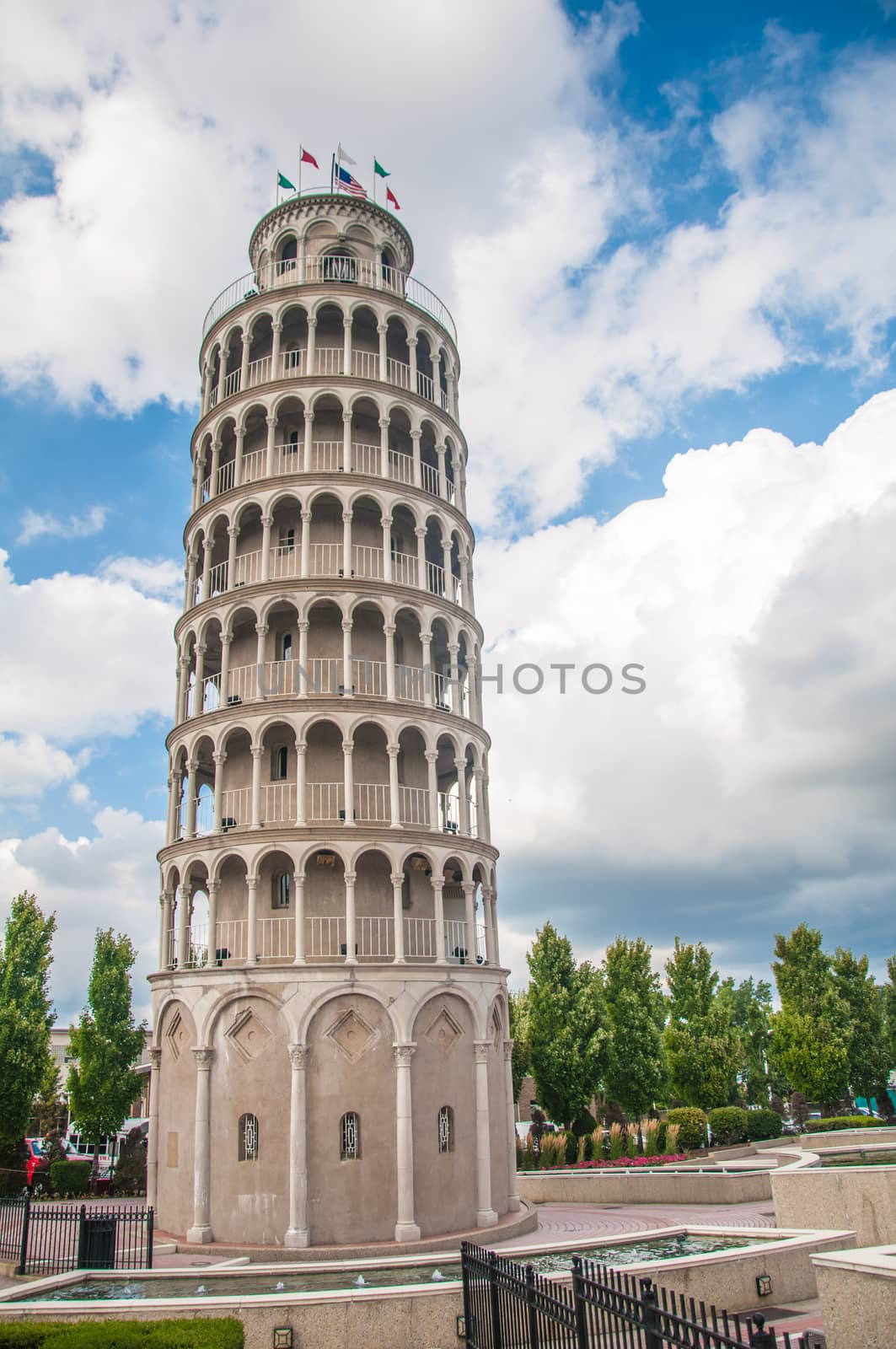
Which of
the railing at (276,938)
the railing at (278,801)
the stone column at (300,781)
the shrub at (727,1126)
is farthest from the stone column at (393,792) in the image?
the shrub at (727,1126)

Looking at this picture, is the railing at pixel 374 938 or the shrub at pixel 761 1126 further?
the shrub at pixel 761 1126

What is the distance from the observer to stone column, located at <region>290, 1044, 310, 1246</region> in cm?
2741

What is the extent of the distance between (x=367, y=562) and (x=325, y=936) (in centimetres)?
1318

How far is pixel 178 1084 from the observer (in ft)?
103

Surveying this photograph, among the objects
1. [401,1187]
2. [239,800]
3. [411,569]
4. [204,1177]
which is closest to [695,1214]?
[401,1187]

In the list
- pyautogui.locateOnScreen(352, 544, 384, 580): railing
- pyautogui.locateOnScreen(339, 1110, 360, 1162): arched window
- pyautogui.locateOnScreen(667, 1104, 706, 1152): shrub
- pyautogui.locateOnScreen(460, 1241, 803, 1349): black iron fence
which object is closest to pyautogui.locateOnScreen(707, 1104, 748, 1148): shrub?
pyautogui.locateOnScreen(667, 1104, 706, 1152): shrub

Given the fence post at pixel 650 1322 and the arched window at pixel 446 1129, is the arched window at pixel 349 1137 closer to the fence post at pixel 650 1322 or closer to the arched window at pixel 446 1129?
the arched window at pixel 446 1129

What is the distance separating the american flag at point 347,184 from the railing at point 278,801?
83.4 ft

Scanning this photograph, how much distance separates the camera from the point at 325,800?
109 feet

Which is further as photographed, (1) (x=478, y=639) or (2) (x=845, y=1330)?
(1) (x=478, y=639)

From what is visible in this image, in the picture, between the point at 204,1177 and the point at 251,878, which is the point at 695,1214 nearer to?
the point at 204,1177

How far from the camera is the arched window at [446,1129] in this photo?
29.9 m

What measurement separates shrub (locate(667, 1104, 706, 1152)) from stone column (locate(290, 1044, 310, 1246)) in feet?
68.7

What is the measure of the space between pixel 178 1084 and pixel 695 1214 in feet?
55.1
